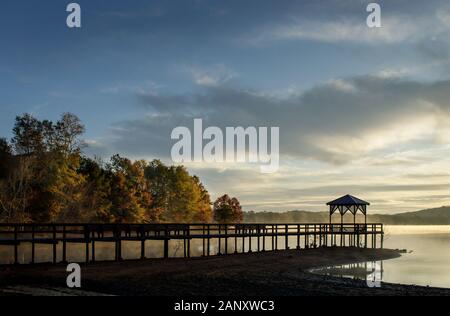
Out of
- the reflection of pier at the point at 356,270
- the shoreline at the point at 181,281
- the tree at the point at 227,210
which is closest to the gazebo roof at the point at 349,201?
the reflection of pier at the point at 356,270

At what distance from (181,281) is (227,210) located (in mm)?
99874

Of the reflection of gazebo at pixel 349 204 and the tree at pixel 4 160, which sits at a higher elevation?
the tree at pixel 4 160

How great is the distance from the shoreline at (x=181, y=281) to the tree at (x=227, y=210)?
295 ft

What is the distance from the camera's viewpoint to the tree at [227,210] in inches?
4633

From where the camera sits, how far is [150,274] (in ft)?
67.2

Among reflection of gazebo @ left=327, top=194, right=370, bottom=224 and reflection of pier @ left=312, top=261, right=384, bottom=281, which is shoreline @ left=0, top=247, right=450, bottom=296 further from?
reflection of gazebo @ left=327, top=194, right=370, bottom=224

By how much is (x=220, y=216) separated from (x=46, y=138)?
6164cm

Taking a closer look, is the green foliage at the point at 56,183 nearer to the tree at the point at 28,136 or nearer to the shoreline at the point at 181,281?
the tree at the point at 28,136

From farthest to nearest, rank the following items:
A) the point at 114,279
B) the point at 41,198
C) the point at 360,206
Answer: the point at 41,198 → the point at 360,206 → the point at 114,279

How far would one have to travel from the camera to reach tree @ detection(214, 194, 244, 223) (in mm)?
117688
